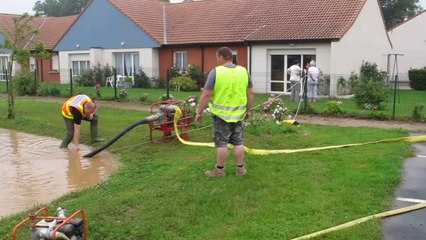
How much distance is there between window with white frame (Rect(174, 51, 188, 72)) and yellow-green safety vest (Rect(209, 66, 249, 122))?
22.1 m

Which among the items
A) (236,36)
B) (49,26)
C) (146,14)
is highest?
(49,26)

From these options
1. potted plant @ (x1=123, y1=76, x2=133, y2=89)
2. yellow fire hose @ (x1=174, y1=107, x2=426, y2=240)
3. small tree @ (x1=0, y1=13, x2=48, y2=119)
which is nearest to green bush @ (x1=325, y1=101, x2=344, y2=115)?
yellow fire hose @ (x1=174, y1=107, x2=426, y2=240)

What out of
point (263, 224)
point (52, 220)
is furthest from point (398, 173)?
point (52, 220)

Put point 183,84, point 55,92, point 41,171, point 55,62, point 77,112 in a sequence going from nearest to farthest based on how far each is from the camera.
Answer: point 41,171 < point 77,112 < point 55,92 < point 183,84 < point 55,62

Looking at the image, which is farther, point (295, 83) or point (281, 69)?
point (281, 69)

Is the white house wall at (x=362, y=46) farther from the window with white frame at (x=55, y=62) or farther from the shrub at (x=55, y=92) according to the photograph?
the window with white frame at (x=55, y=62)

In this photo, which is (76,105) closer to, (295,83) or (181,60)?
(295,83)

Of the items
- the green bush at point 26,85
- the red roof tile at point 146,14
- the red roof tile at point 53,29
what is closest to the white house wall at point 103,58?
the red roof tile at point 146,14

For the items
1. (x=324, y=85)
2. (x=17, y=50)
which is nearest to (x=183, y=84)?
(x=324, y=85)

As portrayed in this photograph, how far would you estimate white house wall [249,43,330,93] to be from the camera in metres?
22.8

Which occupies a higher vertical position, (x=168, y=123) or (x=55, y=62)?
(x=55, y=62)

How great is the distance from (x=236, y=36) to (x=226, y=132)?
2008 cm

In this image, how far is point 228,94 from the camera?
6.82 metres

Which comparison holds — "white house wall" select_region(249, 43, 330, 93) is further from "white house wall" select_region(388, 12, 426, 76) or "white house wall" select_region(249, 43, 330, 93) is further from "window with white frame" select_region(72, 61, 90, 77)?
"white house wall" select_region(388, 12, 426, 76)
